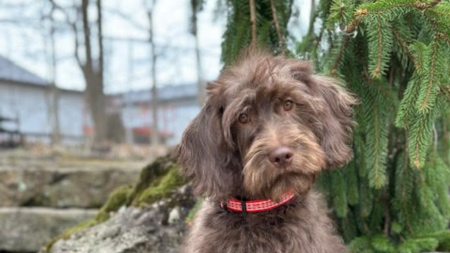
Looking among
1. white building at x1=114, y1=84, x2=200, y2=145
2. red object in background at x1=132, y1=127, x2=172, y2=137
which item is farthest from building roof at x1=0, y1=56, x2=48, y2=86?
red object in background at x1=132, y1=127, x2=172, y2=137

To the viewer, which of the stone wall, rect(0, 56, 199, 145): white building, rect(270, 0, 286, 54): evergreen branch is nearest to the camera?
rect(270, 0, 286, 54): evergreen branch

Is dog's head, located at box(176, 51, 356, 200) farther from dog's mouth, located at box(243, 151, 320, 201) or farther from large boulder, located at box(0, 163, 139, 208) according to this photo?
large boulder, located at box(0, 163, 139, 208)

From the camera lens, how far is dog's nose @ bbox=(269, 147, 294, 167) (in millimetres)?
2436

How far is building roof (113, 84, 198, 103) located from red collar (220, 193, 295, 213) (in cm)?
1380

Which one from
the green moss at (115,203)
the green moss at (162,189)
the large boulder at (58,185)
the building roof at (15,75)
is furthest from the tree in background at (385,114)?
the building roof at (15,75)

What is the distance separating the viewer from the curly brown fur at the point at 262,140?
2.62 metres

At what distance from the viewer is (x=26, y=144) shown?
15.1 m

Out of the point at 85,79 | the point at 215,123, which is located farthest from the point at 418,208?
the point at 85,79

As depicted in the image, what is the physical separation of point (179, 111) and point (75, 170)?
12227mm

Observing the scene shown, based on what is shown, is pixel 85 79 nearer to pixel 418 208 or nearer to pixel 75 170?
pixel 75 170

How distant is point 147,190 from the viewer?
4.73m

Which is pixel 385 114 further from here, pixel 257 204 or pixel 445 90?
pixel 257 204

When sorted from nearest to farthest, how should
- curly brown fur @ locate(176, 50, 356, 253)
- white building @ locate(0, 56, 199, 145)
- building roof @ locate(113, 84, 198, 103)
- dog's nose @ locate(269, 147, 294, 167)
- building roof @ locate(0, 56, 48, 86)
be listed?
dog's nose @ locate(269, 147, 294, 167) → curly brown fur @ locate(176, 50, 356, 253) → building roof @ locate(113, 84, 198, 103) → white building @ locate(0, 56, 199, 145) → building roof @ locate(0, 56, 48, 86)

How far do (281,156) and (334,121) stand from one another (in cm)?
54
